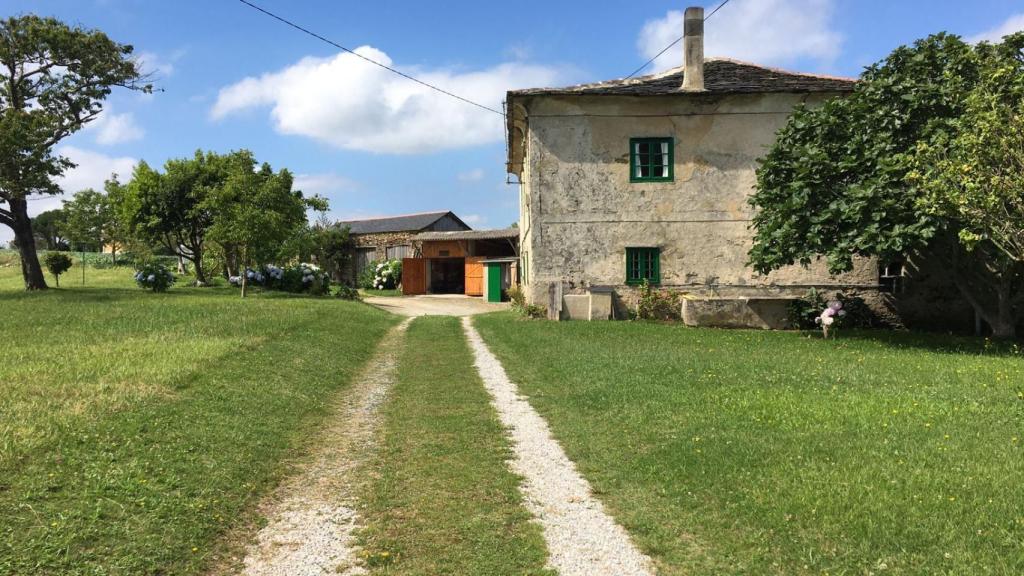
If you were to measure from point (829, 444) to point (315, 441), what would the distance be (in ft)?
17.2

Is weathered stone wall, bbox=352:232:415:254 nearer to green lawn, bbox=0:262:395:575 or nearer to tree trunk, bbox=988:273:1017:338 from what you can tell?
green lawn, bbox=0:262:395:575

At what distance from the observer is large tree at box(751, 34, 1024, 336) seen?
39.0 ft

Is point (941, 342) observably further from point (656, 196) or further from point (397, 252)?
point (397, 252)

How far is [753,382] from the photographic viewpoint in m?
8.86

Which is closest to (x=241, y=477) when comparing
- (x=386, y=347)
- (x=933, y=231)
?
(x=386, y=347)

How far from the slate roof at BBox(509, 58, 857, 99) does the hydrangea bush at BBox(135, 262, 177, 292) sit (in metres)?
18.8

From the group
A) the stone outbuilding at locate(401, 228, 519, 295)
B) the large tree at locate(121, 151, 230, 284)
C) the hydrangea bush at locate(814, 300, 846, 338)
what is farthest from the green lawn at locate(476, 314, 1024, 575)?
the large tree at locate(121, 151, 230, 284)

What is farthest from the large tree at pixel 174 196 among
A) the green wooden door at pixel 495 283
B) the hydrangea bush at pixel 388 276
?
the green wooden door at pixel 495 283

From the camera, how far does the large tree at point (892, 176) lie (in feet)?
39.0

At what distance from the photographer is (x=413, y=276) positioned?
36.8 m

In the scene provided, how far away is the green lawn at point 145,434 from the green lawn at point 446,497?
3.44 feet

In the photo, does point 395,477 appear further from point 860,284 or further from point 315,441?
point 860,284

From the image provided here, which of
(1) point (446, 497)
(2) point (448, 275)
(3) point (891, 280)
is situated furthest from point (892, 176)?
(2) point (448, 275)

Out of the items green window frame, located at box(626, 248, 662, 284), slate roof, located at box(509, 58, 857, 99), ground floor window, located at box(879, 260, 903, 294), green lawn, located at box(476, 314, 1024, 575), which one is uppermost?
slate roof, located at box(509, 58, 857, 99)
